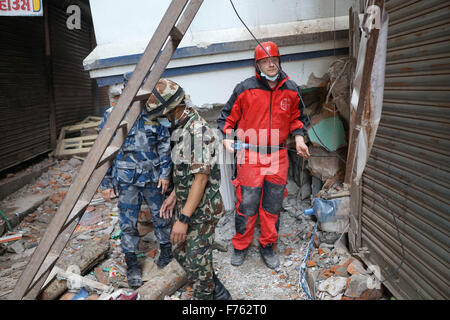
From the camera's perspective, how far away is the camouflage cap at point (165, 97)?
92.0 inches

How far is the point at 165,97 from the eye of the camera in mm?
2334

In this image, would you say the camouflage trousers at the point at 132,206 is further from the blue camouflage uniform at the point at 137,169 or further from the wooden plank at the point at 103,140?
the wooden plank at the point at 103,140

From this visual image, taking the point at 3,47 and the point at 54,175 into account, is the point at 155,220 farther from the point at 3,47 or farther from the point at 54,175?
the point at 3,47

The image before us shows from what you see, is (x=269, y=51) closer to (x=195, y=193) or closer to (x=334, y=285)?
(x=195, y=193)

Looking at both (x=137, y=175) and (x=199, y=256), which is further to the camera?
(x=137, y=175)

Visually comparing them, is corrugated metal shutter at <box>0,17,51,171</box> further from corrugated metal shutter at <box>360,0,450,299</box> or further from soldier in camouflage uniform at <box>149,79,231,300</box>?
corrugated metal shutter at <box>360,0,450,299</box>

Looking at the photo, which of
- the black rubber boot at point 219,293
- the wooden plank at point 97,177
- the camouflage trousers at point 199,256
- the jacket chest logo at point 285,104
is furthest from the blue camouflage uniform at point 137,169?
the jacket chest logo at point 285,104

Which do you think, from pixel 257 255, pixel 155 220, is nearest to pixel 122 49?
pixel 155 220

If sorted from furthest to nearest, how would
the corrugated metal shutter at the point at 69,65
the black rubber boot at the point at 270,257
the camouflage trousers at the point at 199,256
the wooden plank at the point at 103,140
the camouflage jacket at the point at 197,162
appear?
the corrugated metal shutter at the point at 69,65 → the black rubber boot at the point at 270,257 → the camouflage trousers at the point at 199,256 → the camouflage jacket at the point at 197,162 → the wooden plank at the point at 103,140

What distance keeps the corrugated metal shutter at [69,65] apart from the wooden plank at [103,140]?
277 inches

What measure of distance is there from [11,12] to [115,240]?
10.5 feet

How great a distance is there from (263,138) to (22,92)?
5765 mm

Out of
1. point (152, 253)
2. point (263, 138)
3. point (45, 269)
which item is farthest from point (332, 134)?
point (45, 269)

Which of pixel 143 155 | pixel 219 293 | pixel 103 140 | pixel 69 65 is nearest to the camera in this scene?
pixel 103 140
